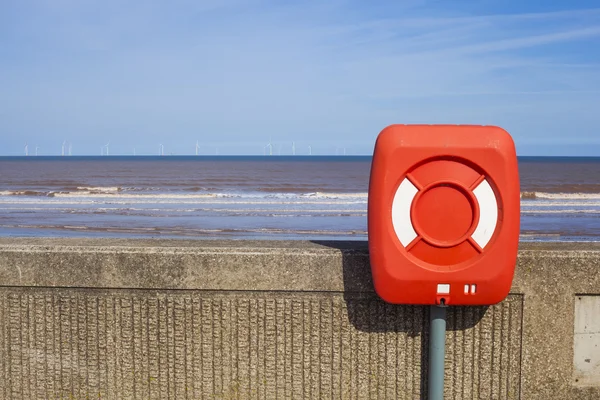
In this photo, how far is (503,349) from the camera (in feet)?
9.37

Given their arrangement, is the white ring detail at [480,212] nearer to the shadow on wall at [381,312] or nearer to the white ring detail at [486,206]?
the white ring detail at [486,206]

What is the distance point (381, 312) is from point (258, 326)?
523mm

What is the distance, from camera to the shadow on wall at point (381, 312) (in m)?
2.83

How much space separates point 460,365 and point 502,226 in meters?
0.72

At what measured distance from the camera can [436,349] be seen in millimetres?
2633

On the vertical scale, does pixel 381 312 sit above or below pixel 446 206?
below

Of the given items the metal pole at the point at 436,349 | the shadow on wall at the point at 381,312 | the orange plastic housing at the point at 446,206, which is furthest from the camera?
the shadow on wall at the point at 381,312

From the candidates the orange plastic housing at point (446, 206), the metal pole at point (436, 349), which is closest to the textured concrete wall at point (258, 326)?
the metal pole at point (436, 349)

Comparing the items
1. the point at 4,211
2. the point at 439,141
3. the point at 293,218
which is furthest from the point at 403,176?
the point at 4,211

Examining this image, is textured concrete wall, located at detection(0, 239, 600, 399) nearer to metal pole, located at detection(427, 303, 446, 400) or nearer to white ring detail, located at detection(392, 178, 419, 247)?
metal pole, located at detection(427, 303, 446, 400)

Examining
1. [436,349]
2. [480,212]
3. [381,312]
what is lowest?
[436,349]

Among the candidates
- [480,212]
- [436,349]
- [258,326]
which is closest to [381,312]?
[436,349]

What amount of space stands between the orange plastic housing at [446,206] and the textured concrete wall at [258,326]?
1.18ft

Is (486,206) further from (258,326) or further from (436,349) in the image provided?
(258,326)
